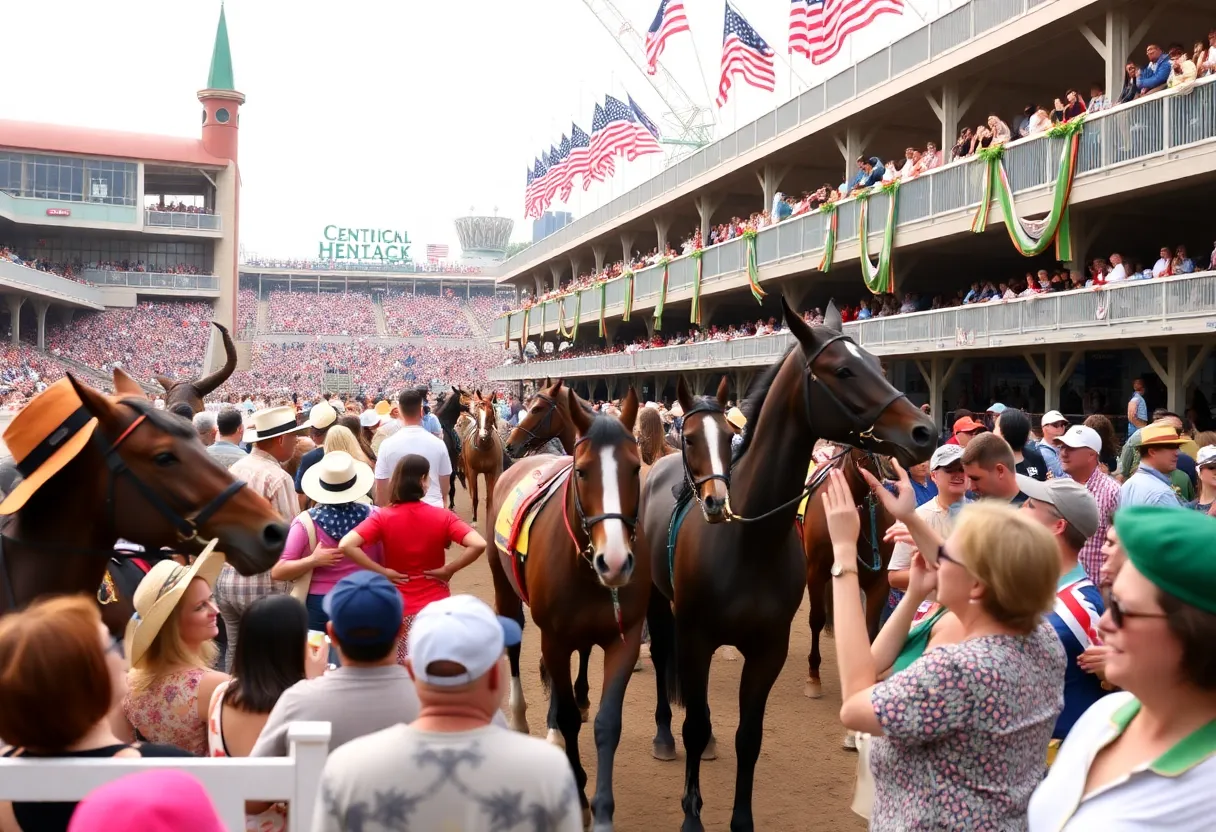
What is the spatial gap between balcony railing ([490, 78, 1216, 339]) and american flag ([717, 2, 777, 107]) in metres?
3.58

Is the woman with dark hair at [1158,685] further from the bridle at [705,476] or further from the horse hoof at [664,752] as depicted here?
the horse hoof at [664,752]

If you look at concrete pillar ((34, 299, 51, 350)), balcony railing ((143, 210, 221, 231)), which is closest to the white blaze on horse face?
concrete pillar ((34, 299, 51, 350))

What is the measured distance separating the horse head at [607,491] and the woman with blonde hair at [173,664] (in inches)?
68.6

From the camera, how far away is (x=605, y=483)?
501 cm

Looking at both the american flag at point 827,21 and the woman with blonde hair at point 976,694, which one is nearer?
the woman with blonde hair at point 976,694

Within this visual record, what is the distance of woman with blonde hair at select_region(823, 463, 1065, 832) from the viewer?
2.48 m

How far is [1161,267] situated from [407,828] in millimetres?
15421

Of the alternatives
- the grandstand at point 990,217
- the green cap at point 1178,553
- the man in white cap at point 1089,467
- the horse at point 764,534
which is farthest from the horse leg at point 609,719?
the grandstand at point 990,217

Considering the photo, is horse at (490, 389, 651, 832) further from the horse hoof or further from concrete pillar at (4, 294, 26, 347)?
concrete pillar at (4, 294, 26, 347)

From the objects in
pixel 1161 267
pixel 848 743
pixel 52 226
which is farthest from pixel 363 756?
pixel 52 226

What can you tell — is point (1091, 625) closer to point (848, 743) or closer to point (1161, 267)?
point (848, 743)

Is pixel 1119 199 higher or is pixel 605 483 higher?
pixel 1119 199

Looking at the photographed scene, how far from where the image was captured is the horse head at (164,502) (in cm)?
407

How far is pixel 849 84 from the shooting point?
24.0 meters
